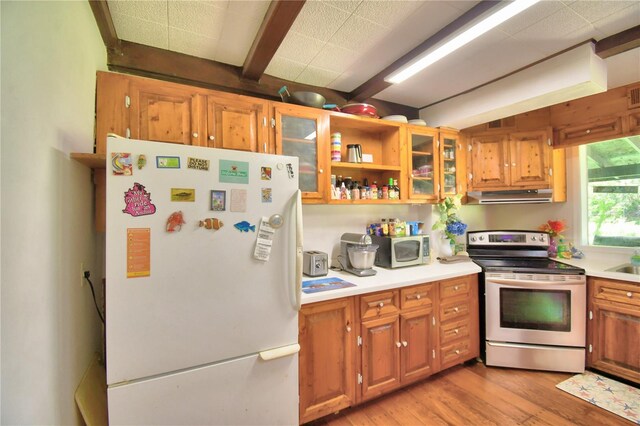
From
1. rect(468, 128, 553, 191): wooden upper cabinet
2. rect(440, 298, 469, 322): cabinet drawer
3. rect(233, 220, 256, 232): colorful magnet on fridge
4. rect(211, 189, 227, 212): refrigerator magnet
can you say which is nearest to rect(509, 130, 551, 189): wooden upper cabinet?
rect(468, 128, 553, 191): wooden upper cabinet

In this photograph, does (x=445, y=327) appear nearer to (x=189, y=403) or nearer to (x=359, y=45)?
(x=189, y=403)

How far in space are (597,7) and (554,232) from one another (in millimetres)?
2009

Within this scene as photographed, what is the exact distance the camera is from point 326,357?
5.58 ft

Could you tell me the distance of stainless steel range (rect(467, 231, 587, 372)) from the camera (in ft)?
7.20

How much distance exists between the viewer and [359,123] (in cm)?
239

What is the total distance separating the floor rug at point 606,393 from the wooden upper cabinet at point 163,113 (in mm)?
3204

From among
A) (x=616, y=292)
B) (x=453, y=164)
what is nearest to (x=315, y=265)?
(x=453, y=164)

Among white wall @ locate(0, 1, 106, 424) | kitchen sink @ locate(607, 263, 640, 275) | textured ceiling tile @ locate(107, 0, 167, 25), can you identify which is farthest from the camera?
kitchen sink @ locate(607, 263, 640, 275)

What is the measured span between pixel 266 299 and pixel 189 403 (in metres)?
0.55

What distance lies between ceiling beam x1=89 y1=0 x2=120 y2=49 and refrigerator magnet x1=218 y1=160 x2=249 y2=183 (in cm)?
112

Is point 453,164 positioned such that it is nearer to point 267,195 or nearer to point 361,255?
point 361,255

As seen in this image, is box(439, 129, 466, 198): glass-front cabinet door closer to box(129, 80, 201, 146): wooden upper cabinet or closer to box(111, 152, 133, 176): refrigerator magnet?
box(129, 80, 201, 146): wooden upper cabinet

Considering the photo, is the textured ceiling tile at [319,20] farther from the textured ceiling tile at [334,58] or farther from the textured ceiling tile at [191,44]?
the textured ceiling tile at [191,44]

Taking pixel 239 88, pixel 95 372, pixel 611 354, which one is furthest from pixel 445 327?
pixel 239 88
